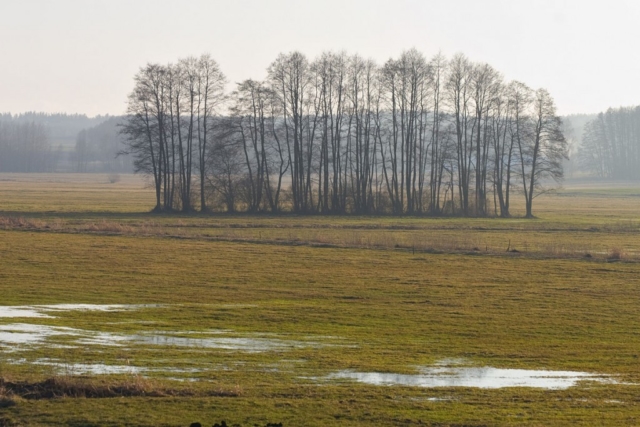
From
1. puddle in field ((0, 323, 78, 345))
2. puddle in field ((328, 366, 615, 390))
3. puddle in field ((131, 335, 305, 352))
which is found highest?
puddle in field ((0, 323, 78, 345))

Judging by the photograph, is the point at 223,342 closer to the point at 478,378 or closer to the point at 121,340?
the point at 121,340

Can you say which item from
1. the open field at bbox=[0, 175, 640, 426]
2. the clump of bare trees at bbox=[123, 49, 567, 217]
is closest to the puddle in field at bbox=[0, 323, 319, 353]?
the open field at bbox=[0, 175, 640, 426]

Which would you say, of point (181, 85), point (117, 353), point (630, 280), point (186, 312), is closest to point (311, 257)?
point (630, 280)

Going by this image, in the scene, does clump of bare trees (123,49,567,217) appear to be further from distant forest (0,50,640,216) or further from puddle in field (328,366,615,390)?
puddle in field (328,366,615,390)

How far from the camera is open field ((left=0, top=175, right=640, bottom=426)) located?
1730cm

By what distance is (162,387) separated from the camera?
18.3 meters

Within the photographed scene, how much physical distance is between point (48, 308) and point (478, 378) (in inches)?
614

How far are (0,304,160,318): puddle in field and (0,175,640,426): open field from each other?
90 mm

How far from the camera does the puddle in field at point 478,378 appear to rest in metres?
19.9

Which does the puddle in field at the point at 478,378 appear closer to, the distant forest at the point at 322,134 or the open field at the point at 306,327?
the open field at the point at 306,327

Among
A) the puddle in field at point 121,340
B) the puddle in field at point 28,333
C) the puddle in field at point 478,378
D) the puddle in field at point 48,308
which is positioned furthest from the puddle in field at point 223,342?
the puddle in field at point 48,308

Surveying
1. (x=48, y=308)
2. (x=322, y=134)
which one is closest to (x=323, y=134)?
(x=322, y=134)

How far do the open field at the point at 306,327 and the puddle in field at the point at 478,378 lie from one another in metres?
0.24

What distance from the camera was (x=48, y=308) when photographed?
30.1m
